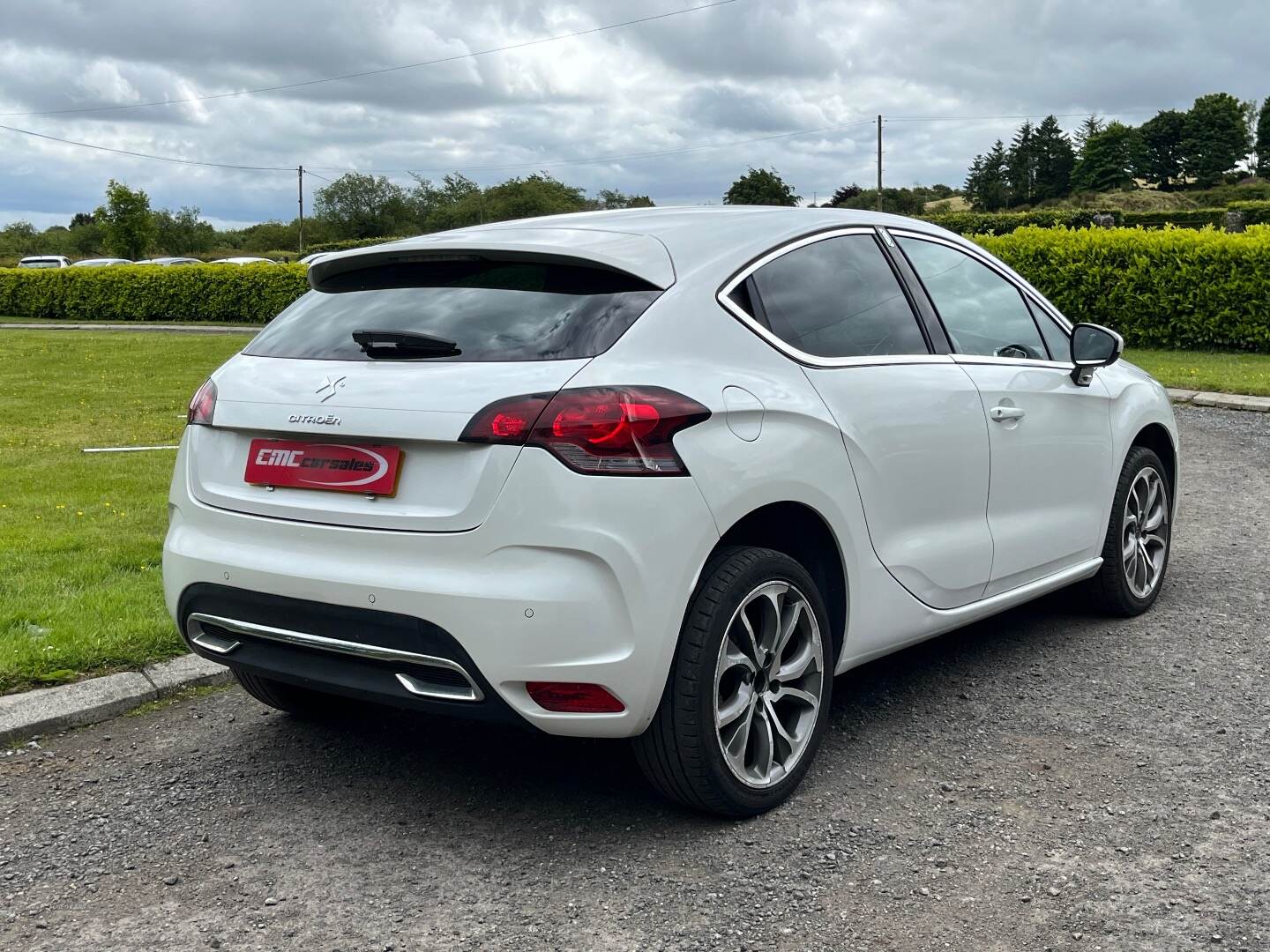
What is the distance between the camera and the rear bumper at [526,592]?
3.07 m

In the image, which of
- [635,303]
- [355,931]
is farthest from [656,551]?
[355,931]

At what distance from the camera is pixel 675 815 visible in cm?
361

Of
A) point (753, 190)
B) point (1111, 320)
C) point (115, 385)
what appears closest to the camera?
point (115, 385)

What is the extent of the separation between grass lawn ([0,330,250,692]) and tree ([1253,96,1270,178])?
423 ft

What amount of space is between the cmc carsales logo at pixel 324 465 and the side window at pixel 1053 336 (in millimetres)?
2889

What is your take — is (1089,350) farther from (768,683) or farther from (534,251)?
(534,251)

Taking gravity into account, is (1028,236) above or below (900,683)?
above

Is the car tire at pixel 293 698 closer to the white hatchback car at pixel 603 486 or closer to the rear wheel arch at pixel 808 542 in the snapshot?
the white hatchback car at pixel 603 486

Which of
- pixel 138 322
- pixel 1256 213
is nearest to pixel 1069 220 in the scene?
pixel 1256 213

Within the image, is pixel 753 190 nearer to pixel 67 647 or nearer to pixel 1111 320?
pixel 1111 320

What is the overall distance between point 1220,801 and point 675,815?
60.2 inches

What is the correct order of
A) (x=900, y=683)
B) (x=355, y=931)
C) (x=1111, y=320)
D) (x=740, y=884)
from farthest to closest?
1. (x=1111, y=320)
2. (x=900, y=683)
3. (x=740, y=884)
4. (x=355, y=931)

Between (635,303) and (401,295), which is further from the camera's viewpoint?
(401,295)

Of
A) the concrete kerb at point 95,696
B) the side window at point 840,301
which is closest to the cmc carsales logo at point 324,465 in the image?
the side window at point 840,301
